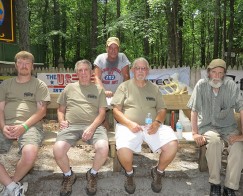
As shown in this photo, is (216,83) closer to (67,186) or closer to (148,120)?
(148,120)

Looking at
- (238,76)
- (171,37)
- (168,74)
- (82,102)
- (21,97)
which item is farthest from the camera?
(171,37)

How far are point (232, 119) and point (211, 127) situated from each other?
32cm

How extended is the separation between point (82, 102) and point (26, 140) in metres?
0.90

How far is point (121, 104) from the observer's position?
13.3ft

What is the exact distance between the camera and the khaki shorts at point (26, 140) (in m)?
3.56

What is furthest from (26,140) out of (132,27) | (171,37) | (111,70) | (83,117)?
(171,37)

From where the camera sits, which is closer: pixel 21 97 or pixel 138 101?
pixel 21 97

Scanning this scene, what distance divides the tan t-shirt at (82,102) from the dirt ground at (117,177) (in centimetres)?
89

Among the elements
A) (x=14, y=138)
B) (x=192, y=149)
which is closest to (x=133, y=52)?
(x=192, y=149)

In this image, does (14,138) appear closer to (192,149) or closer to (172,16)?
(192,149)

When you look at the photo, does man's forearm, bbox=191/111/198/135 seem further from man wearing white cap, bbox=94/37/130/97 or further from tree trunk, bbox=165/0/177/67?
tree trunk, bbox=165/0/177/67

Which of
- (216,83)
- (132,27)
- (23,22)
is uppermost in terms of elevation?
(132,27)

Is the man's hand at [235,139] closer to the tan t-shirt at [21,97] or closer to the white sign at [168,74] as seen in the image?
the tan t-shirt at [21,97]

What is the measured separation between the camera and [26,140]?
3.56 metres
